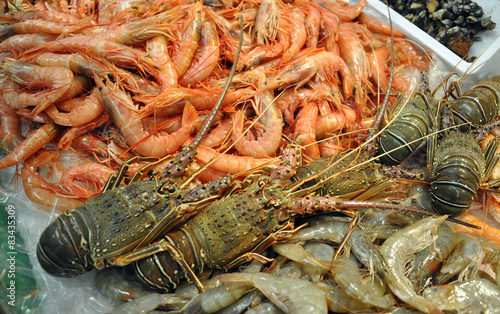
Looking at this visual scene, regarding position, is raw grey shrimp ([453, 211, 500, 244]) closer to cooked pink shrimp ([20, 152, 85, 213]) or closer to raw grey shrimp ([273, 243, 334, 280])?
raw grey shrimp ([273, 243, 334, 280])

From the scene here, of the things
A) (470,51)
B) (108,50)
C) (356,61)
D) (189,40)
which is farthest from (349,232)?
(470,51)

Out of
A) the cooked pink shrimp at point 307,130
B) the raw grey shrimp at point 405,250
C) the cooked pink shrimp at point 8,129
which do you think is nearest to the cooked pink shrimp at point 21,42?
the cooked pink shrimp at point 8,129

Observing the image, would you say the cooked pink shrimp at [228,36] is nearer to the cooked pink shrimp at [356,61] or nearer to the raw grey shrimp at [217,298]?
the cooked pink shrimp at [356,61]

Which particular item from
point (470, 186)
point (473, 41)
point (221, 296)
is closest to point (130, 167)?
point (221, 296)

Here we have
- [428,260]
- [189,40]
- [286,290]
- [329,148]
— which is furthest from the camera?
[329,148]

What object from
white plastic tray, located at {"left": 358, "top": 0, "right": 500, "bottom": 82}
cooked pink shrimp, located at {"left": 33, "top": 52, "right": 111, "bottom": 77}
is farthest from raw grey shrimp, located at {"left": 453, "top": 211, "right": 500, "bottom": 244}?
cooked pink shrimp, located at {"left": 33, "top": 52, "right": 111, "bottom": 77}

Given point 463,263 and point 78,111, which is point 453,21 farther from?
point 78,111

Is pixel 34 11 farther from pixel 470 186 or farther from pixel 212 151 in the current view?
pixel 470 186
